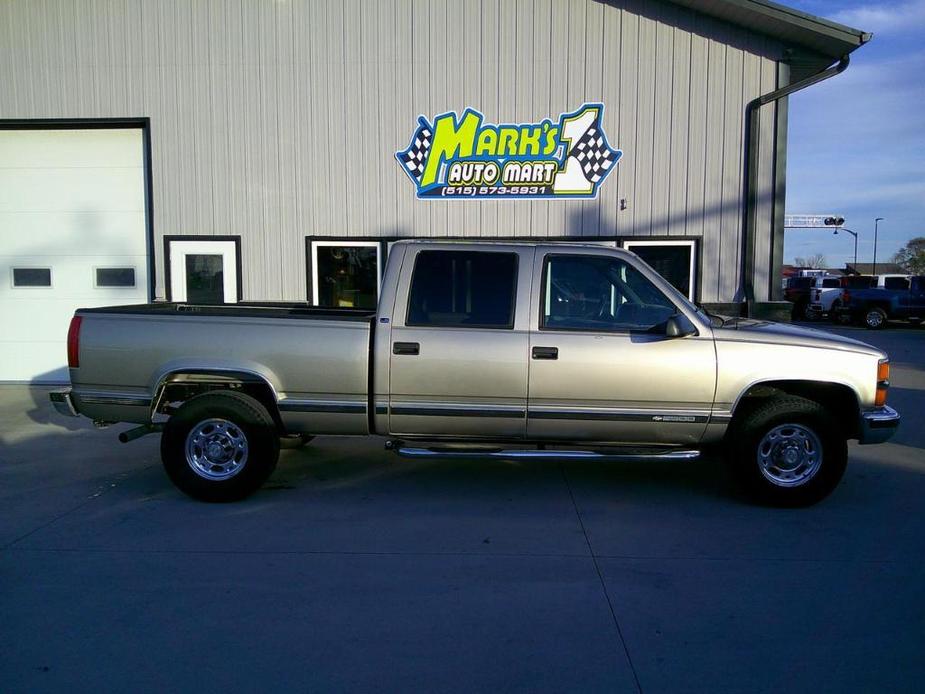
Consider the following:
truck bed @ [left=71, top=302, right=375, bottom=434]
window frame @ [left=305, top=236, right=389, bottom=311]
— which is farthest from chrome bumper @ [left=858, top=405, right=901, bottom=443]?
window frame @ [left=305, top=236, right=389, bottom=311]

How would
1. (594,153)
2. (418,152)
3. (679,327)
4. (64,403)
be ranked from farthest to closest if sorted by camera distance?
(418,152)
(594,153)
(64,403)
(679,327)

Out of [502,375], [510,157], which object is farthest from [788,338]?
[510,157]

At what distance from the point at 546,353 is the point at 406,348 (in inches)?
41.1

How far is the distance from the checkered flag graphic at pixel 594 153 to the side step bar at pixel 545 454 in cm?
620

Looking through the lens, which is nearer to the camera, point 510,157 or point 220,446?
point 220,446

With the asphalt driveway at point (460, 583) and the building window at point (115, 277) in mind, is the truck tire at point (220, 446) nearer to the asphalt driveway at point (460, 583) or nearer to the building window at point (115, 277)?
the asphalt driveway at point (460, 583)

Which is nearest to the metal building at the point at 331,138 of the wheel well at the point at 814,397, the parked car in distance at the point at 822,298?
the wheel well at the point at 814,397

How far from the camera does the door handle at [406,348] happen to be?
17.9 feet

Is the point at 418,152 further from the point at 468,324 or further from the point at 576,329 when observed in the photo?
the point at 576,329

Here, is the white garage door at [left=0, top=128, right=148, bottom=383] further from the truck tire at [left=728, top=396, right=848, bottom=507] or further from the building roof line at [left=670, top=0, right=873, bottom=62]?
the truck tire at [left=728, top=396, right=848, bottom=507]

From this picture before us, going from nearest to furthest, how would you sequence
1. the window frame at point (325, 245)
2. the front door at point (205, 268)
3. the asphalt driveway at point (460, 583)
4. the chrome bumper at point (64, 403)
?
the asphalt driveway at point (460, 583) → the chrome bumper at point (64, 403) → the window frame at point (325, 245) → the front door at point (205, 268)

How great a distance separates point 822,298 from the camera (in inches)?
1091

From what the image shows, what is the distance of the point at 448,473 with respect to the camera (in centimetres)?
655

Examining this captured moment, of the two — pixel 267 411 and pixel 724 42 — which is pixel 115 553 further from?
pixel 724 42
